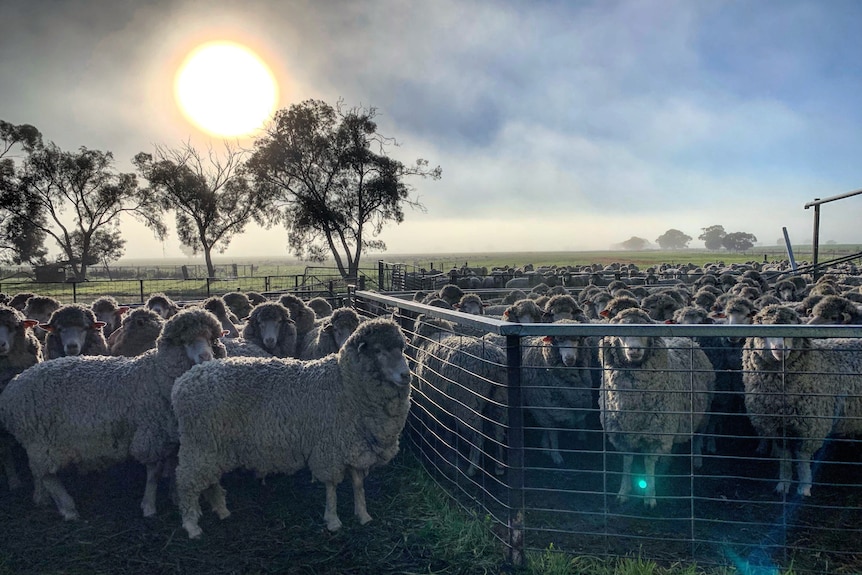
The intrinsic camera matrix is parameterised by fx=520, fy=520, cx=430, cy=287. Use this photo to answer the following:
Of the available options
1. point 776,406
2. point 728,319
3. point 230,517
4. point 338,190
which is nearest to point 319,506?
point 230,517

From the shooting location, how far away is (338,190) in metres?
31.5

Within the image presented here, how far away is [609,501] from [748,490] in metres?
1.51

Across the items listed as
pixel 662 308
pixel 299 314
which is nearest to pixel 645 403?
pixel 662 308

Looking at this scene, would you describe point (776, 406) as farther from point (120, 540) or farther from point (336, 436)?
point (120, 540)

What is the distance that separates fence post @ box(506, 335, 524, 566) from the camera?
3.74 m

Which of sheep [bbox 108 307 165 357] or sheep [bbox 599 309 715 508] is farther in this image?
sheep [bbox 108 307 165 357]

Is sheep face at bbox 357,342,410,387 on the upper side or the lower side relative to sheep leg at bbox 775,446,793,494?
upper

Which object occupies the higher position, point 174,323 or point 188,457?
point 174,323

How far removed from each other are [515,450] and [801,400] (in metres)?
3.50

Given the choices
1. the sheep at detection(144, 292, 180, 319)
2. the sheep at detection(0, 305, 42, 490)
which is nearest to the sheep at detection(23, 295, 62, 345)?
the sheep at detection(144, 292, 180, 319)

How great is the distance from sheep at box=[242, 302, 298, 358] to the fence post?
4.84 meters

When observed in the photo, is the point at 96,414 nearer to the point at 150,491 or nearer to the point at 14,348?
the point at 150,491

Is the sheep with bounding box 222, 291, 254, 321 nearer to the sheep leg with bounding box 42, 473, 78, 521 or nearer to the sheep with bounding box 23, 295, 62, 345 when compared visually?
the sheep with bounding box 23, 295, 62, 345

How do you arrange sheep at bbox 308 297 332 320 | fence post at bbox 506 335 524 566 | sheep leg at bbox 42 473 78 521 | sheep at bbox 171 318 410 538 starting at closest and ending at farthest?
fence post at bbox 506 335 524 566
sheep at bbox 171 318 410 538
sheep leg at bbox 42 473 78 521
sheep at bbox 308 297 332 320
